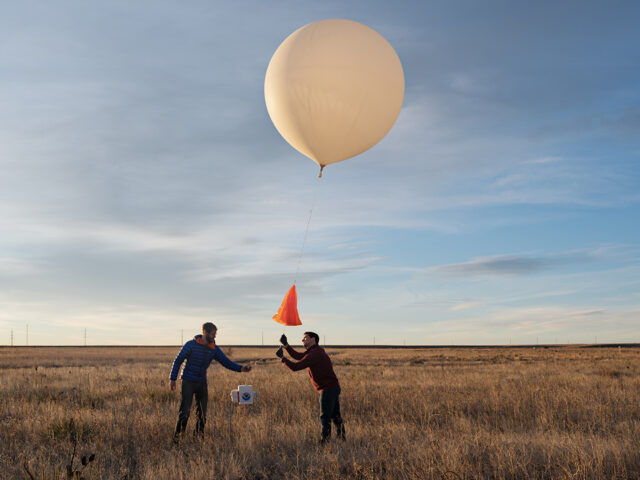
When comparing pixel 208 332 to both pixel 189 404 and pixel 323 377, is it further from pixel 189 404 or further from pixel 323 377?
pixel 323 377

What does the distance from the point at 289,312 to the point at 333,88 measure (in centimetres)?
361

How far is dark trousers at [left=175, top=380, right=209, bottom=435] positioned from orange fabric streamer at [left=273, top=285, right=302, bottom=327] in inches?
63.4

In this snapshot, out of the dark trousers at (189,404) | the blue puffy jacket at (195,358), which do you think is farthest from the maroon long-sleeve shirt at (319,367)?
the dark trousers at (189,404)

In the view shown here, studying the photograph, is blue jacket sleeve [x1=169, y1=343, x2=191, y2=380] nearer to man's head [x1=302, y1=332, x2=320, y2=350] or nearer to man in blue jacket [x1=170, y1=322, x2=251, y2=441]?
man in blue jacket [x1=170, y1=322, x2=251, y2=441]

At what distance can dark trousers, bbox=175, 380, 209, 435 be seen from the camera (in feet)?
26.1

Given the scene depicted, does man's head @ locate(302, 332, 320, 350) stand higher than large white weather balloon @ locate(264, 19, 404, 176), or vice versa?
large white weather balloon @ locate(264, 19, 404, 176)

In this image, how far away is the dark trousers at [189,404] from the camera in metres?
7.95

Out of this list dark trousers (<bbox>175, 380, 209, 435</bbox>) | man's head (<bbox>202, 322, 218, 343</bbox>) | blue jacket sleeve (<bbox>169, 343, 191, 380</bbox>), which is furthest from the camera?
man's head (<bbox>202, 322, 218, 343</bbox>)

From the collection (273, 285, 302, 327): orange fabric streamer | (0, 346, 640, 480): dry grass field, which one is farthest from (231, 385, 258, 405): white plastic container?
(273, 285, 302, 327): orange fabric streamer

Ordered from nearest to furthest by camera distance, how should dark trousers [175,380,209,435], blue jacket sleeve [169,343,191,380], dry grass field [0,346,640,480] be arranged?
1. dry grass field [0,346,640,480]
2. blue jacket sleeve [169,343,191,380]
3. dark trousers [175,380,209,435]

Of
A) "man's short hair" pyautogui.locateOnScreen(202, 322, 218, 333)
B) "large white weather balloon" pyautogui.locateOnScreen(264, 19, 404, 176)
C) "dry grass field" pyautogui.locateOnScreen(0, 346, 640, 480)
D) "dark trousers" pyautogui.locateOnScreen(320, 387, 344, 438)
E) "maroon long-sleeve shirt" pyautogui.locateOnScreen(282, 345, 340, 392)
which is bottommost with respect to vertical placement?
"dry grass field" pyautogui.locateOnScreen(0, 346, 640, 480)

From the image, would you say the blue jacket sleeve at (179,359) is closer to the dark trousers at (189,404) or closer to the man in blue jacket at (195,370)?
the man in blue jacket at (195,370)

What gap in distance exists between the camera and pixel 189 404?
26.3 feet

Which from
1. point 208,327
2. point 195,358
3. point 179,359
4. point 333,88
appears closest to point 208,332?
point 208,327
